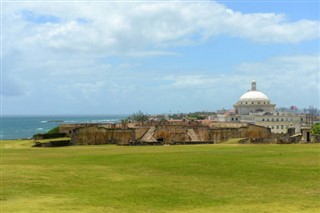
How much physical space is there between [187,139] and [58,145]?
1841cm

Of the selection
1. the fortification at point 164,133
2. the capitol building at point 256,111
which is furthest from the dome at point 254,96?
the fortification at point 164,133

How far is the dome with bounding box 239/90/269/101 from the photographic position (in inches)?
5295

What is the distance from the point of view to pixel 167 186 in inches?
963

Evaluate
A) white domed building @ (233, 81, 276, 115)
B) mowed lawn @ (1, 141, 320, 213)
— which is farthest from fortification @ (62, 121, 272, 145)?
white domed building @ (233, 81, 276, 115)

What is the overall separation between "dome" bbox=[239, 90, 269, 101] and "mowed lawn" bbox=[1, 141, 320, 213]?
322 ft

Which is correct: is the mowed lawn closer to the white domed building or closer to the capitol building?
the capitol building

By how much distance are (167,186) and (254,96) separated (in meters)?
114

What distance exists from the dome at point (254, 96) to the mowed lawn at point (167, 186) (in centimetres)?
9823

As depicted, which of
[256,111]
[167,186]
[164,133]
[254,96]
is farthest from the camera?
[254,96]

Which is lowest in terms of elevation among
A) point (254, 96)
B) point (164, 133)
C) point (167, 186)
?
point (167, 186)

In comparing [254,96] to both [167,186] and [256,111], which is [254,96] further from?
[167,186]

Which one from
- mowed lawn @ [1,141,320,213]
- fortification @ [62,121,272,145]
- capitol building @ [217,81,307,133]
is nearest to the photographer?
mowed lawn @ [1,141,320,213]

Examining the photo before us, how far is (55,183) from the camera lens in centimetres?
2597

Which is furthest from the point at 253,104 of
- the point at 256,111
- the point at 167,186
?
the point at 167,186
